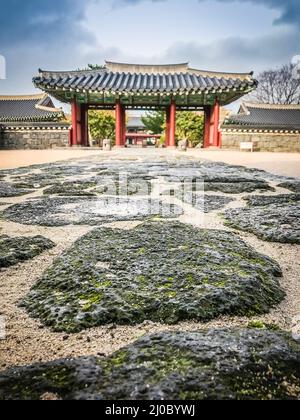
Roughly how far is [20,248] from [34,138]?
1691 cm

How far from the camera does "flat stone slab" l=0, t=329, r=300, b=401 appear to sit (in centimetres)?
57

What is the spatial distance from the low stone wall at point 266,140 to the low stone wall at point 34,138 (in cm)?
865

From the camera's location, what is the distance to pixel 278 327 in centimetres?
82

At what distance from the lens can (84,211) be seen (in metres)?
2.11

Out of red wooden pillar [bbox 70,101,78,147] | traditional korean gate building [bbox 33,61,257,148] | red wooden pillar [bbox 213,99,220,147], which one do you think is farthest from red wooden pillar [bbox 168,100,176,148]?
red wooden pillar [bbox 70,101,78,147]

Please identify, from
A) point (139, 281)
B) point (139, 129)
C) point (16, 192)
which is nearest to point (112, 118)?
point (139, 129)

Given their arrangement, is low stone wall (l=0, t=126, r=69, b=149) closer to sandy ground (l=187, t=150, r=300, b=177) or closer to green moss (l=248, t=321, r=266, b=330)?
sandy ground (l=187, t=150, r=300, b=177)

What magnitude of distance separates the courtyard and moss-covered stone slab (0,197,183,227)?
0.04m

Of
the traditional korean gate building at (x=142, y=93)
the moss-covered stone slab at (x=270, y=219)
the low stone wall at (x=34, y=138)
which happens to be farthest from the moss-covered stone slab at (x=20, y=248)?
the low stone wall at (x=34, y=138)

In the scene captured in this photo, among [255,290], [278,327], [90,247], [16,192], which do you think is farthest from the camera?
[16,192]

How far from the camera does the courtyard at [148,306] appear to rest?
61cm

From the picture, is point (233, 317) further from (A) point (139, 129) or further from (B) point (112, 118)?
(A) point (139, 129)

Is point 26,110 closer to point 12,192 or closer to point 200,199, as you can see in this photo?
point 12,192
